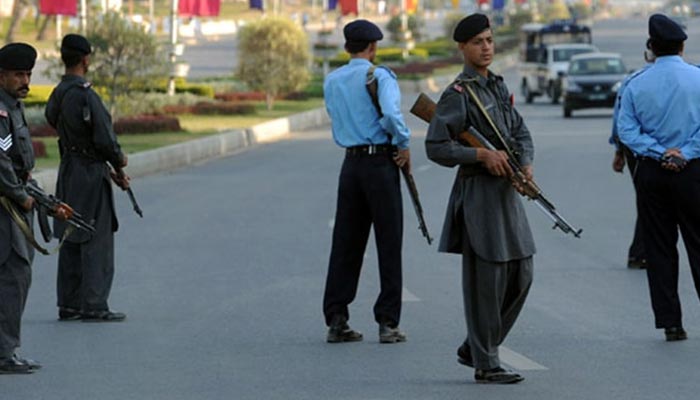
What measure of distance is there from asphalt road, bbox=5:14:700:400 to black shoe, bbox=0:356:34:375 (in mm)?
107

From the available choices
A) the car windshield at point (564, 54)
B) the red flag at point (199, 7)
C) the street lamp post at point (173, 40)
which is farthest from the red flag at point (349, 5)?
the street lamp post at point (173, 40)

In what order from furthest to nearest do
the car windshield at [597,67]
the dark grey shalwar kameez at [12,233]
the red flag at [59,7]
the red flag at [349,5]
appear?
the red flag at [349,5], the car windshield at [597,67], the red flag at [59,7], the dark grey shalwar kameez at [12,233]

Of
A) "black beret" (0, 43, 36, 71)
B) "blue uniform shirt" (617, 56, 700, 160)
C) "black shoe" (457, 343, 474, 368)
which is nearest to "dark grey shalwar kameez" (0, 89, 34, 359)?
"black beret" (0, 43, 36, 71)

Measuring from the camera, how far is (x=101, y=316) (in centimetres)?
1297

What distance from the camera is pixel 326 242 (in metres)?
18.6

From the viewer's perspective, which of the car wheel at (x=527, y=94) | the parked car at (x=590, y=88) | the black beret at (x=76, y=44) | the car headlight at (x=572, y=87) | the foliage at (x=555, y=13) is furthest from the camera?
the foliage at (x=555, y=13)

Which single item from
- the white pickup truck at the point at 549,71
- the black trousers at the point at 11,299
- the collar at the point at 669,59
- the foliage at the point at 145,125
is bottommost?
the white pickup truck at the point at 549,71

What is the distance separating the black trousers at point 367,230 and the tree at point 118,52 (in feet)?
75.1

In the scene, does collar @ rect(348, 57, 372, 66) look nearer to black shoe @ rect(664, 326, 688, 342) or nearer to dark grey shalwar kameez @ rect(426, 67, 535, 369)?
dark grey shalwar kameez @ rect(426, 67, 535, 369)

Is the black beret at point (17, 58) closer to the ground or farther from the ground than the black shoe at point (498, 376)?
farther from the ground

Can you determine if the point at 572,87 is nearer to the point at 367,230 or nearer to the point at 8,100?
the point at 367,230

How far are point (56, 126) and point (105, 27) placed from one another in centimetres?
2154

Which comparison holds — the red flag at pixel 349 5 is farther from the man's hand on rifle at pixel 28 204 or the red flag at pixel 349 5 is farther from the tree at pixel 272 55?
the man's hand on rifle at pixel 28 204

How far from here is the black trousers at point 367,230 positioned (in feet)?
38.1
